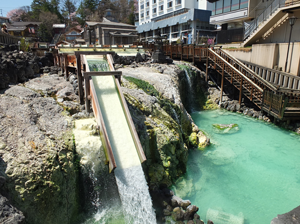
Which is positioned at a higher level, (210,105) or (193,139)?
(210,105)

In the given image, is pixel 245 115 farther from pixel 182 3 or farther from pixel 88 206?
pixel 182 3

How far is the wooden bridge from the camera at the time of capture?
13398mm

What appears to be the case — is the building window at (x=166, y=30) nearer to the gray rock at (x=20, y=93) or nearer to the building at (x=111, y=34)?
the building at (x=111, y=34)

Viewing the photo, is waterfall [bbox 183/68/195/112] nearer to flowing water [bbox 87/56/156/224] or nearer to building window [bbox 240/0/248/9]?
flowing water [bbox 87/56/156/224]

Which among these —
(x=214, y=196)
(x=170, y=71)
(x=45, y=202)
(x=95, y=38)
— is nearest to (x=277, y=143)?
(x=214, y=196)

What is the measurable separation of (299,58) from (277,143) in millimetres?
6707

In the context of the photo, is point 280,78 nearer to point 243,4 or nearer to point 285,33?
point 285,33

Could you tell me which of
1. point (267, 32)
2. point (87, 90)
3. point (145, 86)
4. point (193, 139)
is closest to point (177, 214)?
point (193, 139)

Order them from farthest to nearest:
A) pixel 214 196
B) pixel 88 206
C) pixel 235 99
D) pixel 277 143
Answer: pixel 235 99 < pixel 277 143 < pixel 214 196 < pixel 88 206

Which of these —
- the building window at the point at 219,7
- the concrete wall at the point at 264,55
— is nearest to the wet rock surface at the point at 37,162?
the concrete wall at the point at 264,55

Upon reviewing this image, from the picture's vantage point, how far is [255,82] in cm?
1667

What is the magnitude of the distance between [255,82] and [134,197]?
45.1 ft

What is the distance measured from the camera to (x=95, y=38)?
36625 millimetres

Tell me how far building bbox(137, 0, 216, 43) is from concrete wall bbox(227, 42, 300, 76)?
1627 centimetres
